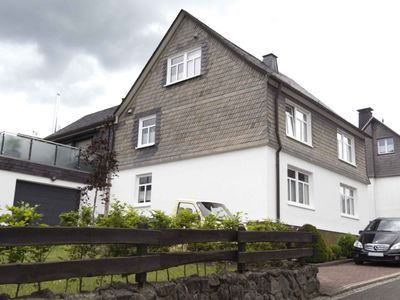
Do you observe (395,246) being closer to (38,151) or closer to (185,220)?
(185,220)

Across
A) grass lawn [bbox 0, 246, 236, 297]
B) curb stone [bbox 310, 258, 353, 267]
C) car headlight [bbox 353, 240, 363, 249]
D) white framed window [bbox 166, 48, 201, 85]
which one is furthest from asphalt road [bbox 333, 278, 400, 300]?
white framed window [bbox 166, 48, 201, 85]

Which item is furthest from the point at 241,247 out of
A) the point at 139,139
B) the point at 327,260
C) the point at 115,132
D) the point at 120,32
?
the point at 115,132

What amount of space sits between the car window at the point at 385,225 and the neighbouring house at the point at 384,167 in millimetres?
16609

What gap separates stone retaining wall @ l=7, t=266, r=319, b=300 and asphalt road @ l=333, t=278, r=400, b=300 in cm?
79

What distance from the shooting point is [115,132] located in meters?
21.9

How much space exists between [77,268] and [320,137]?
16.1m

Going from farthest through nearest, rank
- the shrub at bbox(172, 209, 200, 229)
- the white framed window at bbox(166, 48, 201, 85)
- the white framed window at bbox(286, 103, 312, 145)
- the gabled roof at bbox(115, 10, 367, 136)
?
1. the white framed window at bbox(166, 48, 201, 85)
2. the gabled roof at bbox(115, 10, 367, 136)
3. the white framed window at bbox(286, 103, 312, 145)
4. the shrub at bbox(172, 209, 200, 229)

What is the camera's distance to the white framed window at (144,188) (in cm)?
1956

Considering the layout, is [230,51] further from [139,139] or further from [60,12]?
[60,12]

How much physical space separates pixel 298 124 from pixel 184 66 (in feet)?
18.7

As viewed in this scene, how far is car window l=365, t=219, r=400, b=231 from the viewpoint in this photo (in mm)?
15414

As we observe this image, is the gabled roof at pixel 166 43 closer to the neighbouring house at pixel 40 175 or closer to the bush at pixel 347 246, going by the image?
the neighbouring house at pixel 40 175

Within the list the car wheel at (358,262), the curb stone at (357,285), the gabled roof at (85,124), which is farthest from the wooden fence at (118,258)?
the gabled roof at (85,124)

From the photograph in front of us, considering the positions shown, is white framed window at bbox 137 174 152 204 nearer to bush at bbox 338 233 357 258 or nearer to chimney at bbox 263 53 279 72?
chimney at bbox 263 53 279 72
